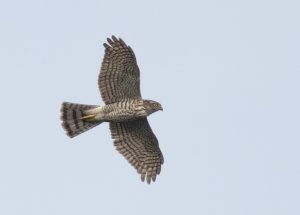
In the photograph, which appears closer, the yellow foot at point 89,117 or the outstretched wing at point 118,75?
the outstretched wing at point 118,75

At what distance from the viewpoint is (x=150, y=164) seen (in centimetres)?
2877

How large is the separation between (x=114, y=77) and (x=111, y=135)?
1734 mm

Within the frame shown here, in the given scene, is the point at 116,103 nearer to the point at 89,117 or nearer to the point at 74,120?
the point at 89,117

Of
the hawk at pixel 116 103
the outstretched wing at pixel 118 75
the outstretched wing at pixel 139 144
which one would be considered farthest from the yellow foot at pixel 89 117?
the outstretched wing at pixel 139 144

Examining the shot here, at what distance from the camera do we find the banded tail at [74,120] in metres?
28.4

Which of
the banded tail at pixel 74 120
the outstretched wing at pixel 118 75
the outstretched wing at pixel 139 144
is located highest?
the outstretched wing at pixel 118 75

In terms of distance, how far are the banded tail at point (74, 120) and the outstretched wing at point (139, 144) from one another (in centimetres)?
77

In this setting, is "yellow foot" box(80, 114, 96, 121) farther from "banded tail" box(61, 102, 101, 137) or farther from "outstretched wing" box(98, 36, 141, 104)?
"outstretched wing" box(98, 36, 141, 104)

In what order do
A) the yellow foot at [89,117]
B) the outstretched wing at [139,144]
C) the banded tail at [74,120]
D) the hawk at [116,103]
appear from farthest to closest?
1. the outstretched wing at [139,144]
2. the banded tail at [74,120]
3. the yellow foot at [89,117]
4. the hawk at [116,103]

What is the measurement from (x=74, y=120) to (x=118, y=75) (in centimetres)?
169

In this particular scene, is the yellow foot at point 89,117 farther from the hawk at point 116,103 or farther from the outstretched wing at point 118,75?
the outstretched wing at point 118,75

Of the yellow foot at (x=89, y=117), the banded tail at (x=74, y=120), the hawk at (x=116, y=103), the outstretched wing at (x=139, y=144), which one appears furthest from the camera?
the outstretched wing at (x=139, y=144)

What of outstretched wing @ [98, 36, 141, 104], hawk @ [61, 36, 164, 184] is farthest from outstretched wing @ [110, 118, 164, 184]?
outstretched wing @ [98, 36, 141, 104]

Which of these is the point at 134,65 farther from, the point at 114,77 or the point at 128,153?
the point at 128,153
